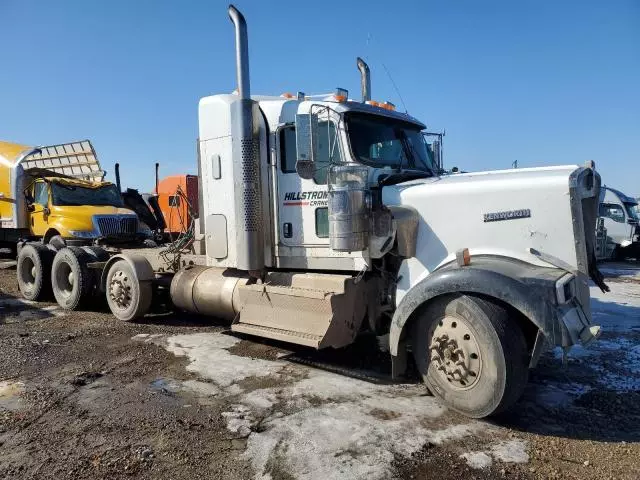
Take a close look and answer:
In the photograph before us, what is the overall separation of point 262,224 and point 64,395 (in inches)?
107

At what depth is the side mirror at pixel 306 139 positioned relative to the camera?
5.04 m

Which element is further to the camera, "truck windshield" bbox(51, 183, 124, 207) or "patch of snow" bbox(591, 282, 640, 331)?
"truck windshield" bbox(51, 183, 124, 207)

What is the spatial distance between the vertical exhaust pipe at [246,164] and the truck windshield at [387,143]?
121cm

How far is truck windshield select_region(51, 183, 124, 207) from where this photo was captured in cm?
1187

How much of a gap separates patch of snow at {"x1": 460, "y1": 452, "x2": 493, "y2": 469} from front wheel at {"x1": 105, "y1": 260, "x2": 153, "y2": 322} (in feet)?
18.2

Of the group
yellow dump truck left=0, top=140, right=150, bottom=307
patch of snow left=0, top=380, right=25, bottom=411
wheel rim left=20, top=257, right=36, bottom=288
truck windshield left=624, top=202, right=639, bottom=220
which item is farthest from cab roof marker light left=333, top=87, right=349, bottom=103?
truck windshield left=624, top=202, right=639, bottom=220

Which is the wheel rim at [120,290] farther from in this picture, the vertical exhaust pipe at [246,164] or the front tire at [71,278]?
the vertical exhaust pipe at [246,164]

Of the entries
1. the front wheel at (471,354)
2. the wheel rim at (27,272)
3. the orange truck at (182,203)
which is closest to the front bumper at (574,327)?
the front wheel at (471,354)

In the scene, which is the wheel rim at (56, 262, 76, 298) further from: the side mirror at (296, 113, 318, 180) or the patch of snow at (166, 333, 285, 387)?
the side mirror at (296, 113, 318, 180)

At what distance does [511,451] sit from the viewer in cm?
369

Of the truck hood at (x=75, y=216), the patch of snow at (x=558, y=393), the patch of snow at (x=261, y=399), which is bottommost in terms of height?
the patch of snow at (x=558, y=393)

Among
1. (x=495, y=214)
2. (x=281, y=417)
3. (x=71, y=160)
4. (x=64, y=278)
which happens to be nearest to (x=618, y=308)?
(x=495, y=214)

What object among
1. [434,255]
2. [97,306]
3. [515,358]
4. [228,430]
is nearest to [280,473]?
[228,430]

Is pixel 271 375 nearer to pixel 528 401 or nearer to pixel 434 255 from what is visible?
pixel 434 255
